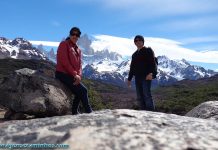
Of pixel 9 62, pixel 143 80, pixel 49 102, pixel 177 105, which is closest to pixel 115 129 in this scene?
pixel 143 80

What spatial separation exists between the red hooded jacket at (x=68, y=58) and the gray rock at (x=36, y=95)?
6.44 ft

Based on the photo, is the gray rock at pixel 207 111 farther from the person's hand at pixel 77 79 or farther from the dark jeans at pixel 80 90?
the person's hand at pixel 77 79

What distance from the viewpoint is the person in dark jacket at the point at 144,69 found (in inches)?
484

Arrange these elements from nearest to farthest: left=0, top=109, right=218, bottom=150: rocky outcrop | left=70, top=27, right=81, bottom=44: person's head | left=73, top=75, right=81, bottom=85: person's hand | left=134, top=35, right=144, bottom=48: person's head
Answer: left=0, top=109, right=218, bottom=150: rocky outcrop < left=73, top=75, right=81, bottom=85: person's hand < left=70, top=27, right=81, bottom=44: person's head < left=134, top=35, right=144, bottom=48: person's head

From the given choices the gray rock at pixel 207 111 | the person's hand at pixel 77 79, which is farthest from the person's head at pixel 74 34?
the gray rock at pixel 207 111

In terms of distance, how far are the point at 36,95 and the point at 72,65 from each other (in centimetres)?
309

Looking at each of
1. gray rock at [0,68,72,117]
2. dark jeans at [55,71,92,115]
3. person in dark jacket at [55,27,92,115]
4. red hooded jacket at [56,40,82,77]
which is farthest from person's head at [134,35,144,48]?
gray rock at [0,68,72,117]

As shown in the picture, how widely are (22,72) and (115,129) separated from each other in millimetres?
9537

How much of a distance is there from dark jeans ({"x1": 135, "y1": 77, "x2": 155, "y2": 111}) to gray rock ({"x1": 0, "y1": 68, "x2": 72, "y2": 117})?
2.59 metres

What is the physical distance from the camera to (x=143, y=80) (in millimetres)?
12445

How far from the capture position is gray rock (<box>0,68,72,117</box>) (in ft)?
45.0

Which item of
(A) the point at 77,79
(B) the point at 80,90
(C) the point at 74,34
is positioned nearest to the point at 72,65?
(A) the point at 77,79

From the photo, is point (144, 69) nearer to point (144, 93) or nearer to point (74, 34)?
point (144, 93)

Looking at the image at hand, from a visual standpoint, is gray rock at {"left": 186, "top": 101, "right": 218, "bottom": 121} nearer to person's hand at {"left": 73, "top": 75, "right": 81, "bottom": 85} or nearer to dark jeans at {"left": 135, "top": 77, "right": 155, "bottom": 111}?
dark jeans at {"left": 135, "top": 77, "right": 155, "bottom": 111}
